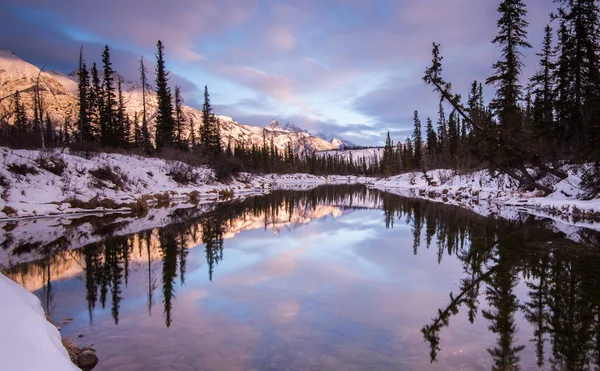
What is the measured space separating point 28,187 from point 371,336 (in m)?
21.3

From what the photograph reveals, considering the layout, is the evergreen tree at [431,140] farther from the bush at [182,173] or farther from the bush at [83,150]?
the bush at [83,150]

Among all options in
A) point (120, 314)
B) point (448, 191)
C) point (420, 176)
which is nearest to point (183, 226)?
point (120, 314)

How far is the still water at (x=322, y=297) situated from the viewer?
182 inches

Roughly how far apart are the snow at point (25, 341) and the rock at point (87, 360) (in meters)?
0.29

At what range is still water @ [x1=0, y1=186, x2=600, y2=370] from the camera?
4629 millimetres

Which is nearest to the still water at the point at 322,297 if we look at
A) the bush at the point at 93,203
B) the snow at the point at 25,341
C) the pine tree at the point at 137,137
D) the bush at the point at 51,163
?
the snow at the point at 25,341

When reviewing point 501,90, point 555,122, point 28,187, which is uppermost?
point 501,90

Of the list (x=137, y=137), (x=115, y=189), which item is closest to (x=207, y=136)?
(x=137, y=137)

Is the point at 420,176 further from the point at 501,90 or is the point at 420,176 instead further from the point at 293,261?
the point at 293,261

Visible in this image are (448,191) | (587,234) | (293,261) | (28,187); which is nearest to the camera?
(293,261)

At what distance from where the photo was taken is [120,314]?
6.14 meters

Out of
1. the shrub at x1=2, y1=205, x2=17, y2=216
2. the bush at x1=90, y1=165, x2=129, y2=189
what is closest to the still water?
the shrub at x1=2, y1=205, x2=17, y2=216

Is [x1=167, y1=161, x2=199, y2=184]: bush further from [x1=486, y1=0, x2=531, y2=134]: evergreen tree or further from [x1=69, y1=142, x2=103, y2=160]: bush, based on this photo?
[x1=486, y1=0, x2=531, y2=134]: evergreen tree

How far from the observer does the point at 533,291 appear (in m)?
6.84
